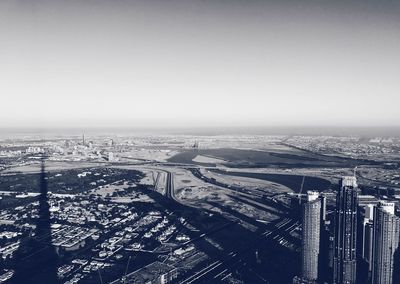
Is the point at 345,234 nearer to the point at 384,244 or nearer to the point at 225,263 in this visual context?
the point at 384,244

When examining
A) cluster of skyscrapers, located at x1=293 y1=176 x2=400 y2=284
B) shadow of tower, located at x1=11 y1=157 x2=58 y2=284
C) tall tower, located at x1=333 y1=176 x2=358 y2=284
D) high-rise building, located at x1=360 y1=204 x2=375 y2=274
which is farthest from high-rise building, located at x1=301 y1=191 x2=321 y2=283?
shadow of tower, located at x1=11 y1=157 x2=58 y2=284

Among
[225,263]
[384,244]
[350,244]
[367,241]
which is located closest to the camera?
[384,244]

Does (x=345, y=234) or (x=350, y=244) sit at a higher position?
(x=345, y=234)

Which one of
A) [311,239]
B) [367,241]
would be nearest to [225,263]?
[311,239]

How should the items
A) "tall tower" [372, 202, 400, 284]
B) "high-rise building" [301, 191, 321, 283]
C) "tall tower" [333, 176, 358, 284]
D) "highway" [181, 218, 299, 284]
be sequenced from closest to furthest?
"tall tower" [372, 202, 400, 284] → "tall tower" [333, 176, 358, 284] → "high-rise building" [301, 191, 321, 283] → "highway" [181, 218, 299, 284]

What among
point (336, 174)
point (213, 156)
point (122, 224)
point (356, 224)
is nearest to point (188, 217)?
point (122, 224)

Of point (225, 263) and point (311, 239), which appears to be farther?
point (225, 263)

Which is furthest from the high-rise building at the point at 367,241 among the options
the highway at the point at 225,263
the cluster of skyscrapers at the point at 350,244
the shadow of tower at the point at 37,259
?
the shadow of tower at the point at 37,259

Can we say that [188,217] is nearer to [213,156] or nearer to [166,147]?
[213,156]

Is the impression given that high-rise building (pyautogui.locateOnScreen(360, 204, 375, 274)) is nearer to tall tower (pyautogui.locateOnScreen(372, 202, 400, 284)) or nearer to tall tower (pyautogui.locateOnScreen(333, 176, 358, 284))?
tall tower (pyautogui.locateOnScreen(372, 202, 400, 284))
